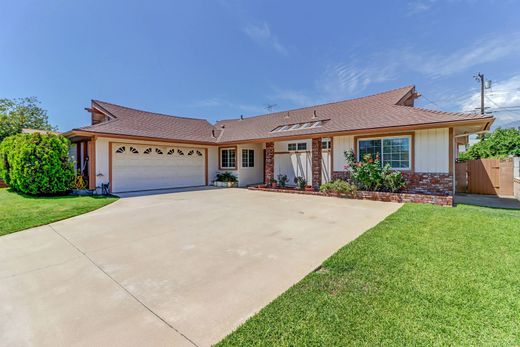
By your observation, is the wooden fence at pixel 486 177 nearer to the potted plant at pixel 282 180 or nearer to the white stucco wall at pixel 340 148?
the white stucco wall at pixel 340 148

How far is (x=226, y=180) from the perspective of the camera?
15.2 meters

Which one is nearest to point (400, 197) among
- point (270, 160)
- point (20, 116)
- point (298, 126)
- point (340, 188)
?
point (340, 188)

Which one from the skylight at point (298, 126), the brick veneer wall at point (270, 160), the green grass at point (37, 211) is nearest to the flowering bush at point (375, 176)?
the skylight at point (298, 126)

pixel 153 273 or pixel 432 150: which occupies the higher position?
pixel 432 150

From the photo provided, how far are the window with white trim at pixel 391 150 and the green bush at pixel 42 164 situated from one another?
13.5m

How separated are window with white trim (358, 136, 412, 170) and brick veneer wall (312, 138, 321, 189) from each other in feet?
6.96

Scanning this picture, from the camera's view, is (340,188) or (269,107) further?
(269,107)

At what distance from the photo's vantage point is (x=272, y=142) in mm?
13898

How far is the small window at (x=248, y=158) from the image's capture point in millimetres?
15541

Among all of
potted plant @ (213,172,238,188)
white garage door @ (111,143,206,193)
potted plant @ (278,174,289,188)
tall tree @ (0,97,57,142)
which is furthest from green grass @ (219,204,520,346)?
tall tree @ (0,97,57,142)

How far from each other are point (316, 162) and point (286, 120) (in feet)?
15.1

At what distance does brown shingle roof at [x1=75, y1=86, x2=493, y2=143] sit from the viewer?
387 inches

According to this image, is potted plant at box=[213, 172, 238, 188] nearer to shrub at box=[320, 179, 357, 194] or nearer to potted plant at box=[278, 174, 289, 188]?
potted plant at box=[278, 174, 289, 188]

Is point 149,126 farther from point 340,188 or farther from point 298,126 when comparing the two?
point 340,188
